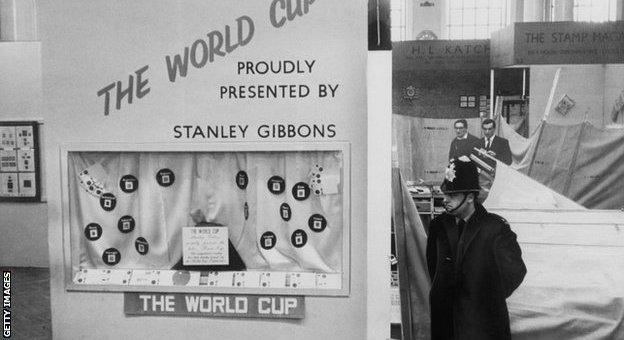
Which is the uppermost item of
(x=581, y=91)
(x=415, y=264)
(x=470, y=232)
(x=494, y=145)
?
(x=581, y=91)

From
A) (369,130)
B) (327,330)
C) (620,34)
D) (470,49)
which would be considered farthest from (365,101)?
(470,49)

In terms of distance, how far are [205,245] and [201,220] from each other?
142 mm

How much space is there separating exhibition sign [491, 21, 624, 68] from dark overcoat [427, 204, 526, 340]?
373 inches

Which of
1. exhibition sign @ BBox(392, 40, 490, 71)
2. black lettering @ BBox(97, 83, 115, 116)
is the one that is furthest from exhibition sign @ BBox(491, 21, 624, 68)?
black lettering @ BBox(97, 83, 115, 116)

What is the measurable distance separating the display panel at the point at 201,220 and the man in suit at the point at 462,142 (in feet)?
27.7

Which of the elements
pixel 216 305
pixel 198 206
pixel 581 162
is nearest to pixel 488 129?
pixel 581 162

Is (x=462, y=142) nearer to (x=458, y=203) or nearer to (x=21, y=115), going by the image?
(x=21, y=115)

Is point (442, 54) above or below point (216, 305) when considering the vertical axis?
above

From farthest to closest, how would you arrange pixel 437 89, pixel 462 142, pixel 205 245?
pixel 437 89, pixel 462 142, pixel 205 245

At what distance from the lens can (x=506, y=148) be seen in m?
11.6

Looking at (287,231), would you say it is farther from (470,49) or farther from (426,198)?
(470,49)

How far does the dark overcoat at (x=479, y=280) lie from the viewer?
4.24 metres

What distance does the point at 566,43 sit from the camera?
12.8 metres

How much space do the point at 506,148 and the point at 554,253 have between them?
5993 mm
